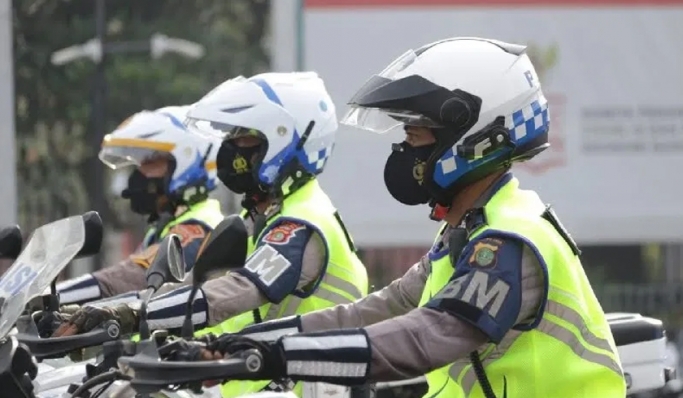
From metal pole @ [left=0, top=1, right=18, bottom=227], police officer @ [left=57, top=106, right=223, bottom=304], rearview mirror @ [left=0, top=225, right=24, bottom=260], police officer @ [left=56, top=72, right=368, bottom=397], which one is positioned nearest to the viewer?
rearview mirror @ [left=0, top=225, right=24, bottom=260]

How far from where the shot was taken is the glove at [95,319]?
20.6ft

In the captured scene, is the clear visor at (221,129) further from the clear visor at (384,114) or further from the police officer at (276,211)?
the clear visor at (384,114)

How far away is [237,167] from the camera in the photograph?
853cm

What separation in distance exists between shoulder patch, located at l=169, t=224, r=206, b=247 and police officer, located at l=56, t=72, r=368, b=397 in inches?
36.8

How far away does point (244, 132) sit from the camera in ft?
27.8

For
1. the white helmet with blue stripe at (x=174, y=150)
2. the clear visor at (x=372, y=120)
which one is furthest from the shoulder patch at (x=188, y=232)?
the clear visor at (x=372, y=120)

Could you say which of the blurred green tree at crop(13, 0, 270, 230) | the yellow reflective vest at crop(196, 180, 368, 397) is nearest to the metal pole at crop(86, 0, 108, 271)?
the blurred green tree at crop(13, 0, 270, 230)

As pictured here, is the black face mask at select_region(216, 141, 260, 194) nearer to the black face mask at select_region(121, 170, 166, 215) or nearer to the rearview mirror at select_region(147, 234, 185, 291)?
the black face mask at select_region(121, 170, 166, 215)

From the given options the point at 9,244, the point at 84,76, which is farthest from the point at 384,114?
the point at 84,76

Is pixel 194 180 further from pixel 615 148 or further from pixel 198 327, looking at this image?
pixel 615 148

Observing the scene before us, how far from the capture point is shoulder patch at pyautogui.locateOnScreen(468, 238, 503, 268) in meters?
5.42

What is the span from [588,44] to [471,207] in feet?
74.6

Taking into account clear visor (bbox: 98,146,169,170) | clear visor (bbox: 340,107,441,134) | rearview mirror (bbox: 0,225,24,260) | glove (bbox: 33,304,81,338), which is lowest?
clear visor (bbox: 98,146,169,170)

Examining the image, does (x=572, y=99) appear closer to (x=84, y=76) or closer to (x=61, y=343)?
(x=84, y=76)
